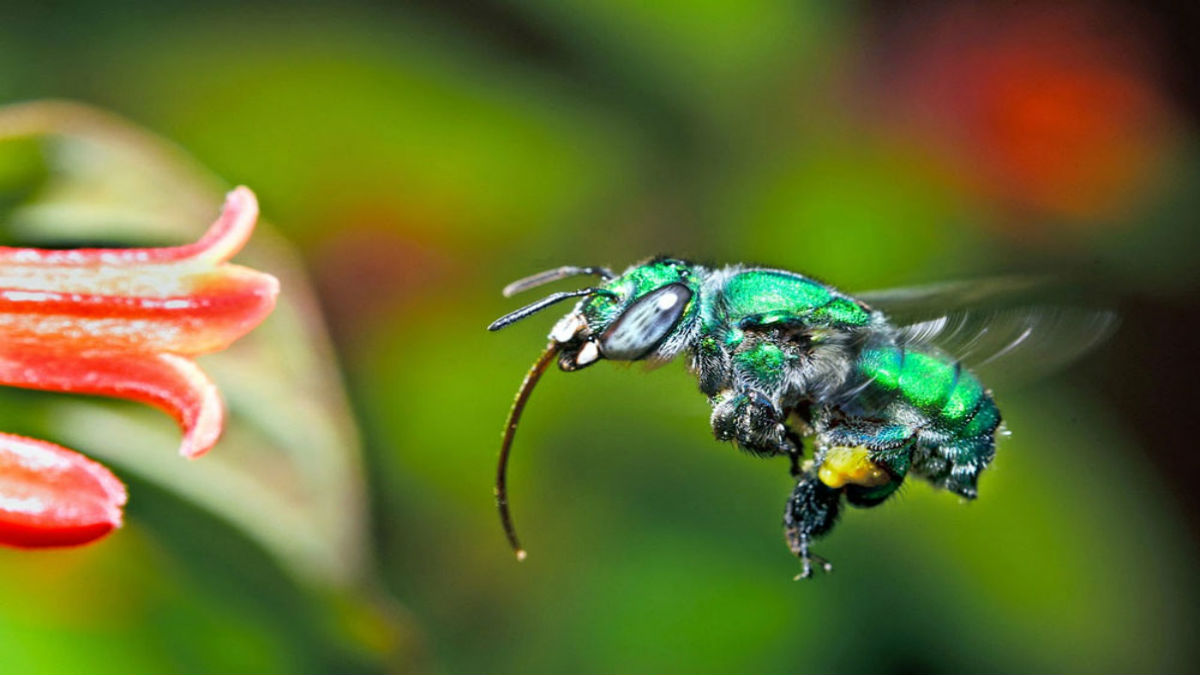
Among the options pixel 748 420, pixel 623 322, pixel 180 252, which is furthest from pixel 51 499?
pixel 748 420

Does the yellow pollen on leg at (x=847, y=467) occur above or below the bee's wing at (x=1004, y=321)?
below

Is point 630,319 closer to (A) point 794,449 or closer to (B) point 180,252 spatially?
(A) point 794,449

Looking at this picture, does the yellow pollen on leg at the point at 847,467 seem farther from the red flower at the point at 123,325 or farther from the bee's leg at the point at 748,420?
the red flower at the point at 123,325

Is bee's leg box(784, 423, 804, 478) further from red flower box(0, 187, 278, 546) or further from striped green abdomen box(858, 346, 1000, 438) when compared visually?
red flower box(0, 187, 278, 546)

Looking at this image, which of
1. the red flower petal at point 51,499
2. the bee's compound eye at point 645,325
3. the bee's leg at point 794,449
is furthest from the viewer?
the bee's leg at point 794,449

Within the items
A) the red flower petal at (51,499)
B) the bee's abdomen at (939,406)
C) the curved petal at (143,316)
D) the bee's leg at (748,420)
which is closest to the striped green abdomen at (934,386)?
the bee's abdomen at (939,406)

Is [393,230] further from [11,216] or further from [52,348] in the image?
[52,348]

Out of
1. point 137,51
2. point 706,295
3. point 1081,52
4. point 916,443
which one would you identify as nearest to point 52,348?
point 706,295

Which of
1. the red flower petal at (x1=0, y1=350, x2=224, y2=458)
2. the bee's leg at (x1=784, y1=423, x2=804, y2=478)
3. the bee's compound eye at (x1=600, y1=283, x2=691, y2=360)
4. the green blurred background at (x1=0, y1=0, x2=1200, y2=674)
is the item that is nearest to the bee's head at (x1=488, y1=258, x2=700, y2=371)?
the bee's compound eye at (x1=600, y1=283, x2=691, y2=360)
